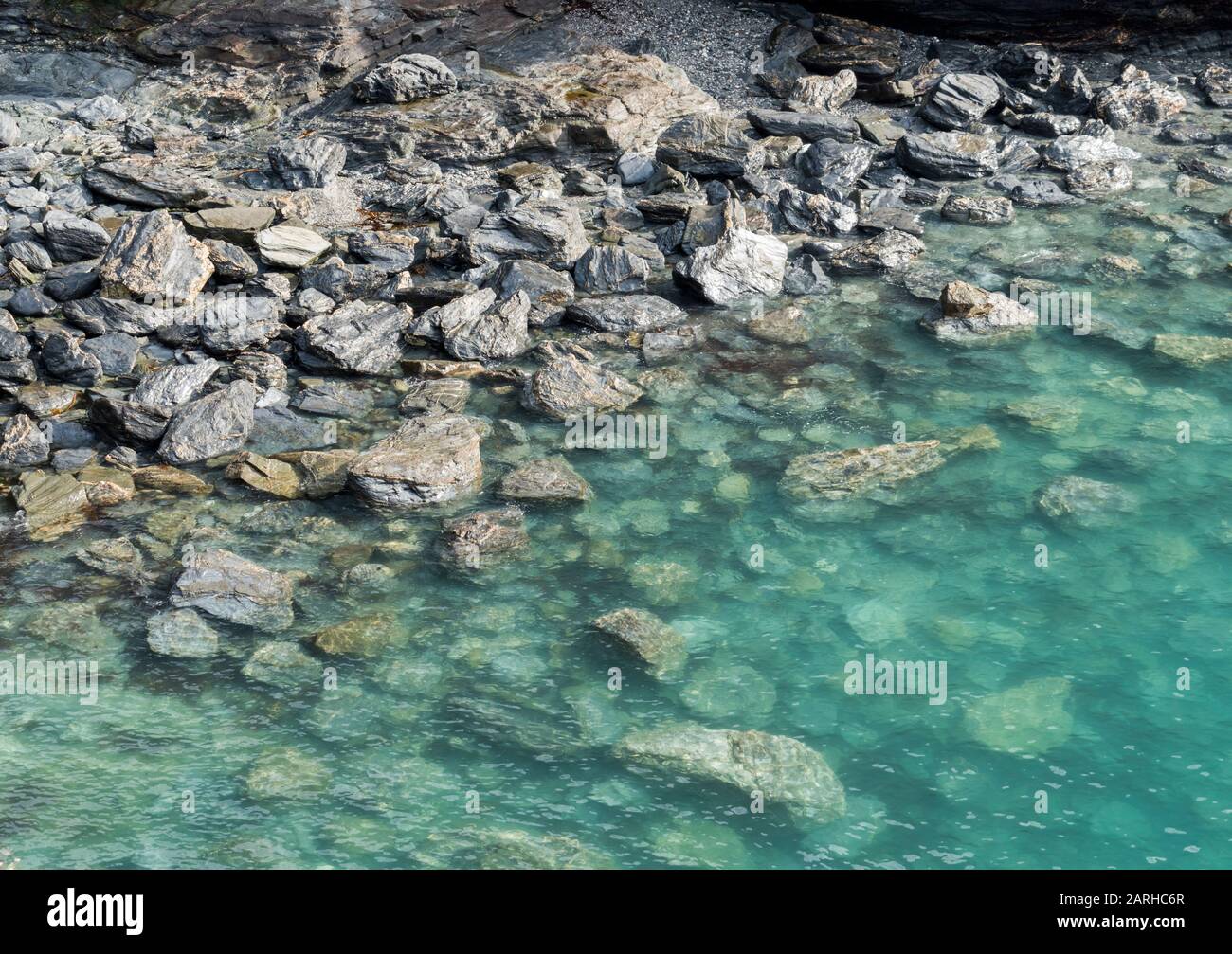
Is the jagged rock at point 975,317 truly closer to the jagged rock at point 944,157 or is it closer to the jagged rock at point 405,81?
the jagged rock at point 944,157

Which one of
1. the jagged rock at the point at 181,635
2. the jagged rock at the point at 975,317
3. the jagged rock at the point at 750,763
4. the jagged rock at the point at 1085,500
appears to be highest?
the jagged rock at the point at 975,317

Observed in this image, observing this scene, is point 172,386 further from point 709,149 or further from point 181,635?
point 709,149

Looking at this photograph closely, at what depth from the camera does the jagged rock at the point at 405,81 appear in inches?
627

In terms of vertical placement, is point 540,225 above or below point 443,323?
above

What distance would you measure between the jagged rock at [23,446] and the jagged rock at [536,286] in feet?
15.5

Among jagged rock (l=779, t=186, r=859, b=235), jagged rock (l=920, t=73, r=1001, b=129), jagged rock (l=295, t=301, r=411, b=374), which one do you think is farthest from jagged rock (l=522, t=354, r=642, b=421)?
jagged rock (l=920, t=73, r=1001, b=129)

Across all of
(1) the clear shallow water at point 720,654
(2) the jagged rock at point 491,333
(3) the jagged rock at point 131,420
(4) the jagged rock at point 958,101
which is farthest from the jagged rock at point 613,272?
(4) the jagged rock at point 958,101

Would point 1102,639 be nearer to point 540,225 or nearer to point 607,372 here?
point 607,372

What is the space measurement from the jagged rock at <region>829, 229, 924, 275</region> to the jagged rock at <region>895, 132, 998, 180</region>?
234cm

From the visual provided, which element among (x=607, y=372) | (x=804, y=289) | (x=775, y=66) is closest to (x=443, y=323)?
(x=607, y=372)

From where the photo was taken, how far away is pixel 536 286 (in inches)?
478

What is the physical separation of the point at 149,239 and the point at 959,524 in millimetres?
8507

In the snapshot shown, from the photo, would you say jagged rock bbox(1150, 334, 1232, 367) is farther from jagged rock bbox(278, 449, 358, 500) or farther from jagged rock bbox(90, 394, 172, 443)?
jagged rock bbox(90, 394, 172, 443)

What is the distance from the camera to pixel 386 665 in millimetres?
7559
